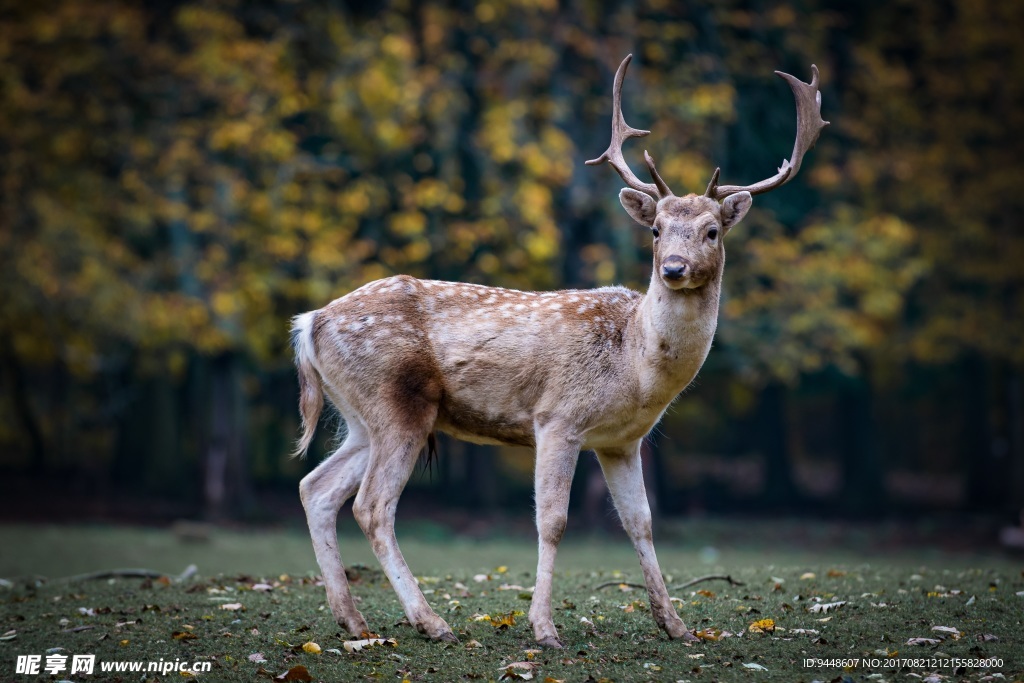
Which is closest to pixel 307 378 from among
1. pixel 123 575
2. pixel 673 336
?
pixel 673 336

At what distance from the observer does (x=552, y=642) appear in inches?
263

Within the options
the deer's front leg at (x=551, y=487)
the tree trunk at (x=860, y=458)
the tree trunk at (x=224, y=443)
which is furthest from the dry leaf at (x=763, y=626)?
the tree trunk at (x=860, y=458)

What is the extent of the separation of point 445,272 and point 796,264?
582cm

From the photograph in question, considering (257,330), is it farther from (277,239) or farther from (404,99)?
(404,99)

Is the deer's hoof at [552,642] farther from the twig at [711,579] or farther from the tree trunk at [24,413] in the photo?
the tree trunk at [24,413]

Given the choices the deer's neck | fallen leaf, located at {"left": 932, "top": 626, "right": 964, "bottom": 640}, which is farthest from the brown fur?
fallen leaf, located at {"left": 932, "top": 626, "right": 964, "bottom": 640}

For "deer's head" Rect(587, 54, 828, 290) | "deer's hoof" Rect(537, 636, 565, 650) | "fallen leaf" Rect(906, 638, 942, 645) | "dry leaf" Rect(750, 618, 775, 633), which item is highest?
"deer's head" Rect(587, 54, 828, 290)

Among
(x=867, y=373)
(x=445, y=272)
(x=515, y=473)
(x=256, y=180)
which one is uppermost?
(x=256, y=180)

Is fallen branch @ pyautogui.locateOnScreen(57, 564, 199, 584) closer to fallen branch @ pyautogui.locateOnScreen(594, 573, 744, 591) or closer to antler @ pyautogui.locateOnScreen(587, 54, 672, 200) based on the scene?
fallen branch @ pyautogui.locateOnScreen(594, 573, 744, 591)

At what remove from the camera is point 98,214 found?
62.3 ft

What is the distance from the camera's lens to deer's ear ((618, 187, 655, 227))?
7289 mm

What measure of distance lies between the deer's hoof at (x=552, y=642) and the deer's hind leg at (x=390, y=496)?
0.67 meters

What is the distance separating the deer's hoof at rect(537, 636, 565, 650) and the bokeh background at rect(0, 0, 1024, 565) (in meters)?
11.8

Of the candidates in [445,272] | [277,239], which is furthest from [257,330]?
[445,272]
